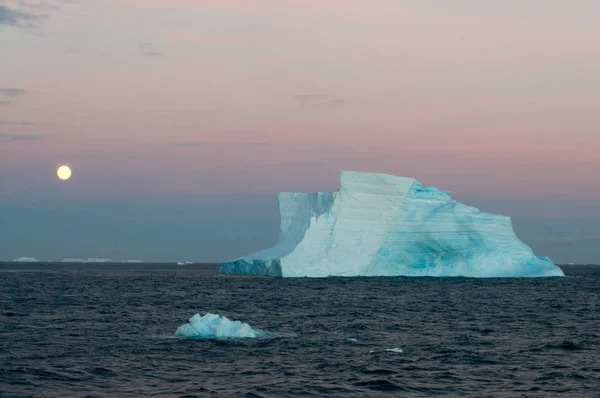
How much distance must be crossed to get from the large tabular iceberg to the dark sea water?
16.3 m

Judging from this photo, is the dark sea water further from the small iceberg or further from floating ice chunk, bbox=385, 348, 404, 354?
the small iceberg

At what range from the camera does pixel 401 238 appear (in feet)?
155

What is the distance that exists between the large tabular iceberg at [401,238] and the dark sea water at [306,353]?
16.3 m

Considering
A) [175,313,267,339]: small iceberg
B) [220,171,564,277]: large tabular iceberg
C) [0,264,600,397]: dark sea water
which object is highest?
[220,171,564,277]: large tabular iceberg

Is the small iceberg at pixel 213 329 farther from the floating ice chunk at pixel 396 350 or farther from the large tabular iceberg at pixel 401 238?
the large tabular iceberg at pixel 401 238

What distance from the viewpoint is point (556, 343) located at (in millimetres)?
18766

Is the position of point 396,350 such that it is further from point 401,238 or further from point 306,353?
point 401,238

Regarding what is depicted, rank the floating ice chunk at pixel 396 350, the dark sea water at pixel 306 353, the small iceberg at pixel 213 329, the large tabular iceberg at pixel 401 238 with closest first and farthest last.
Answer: the dark sea water at pixel 306 353 < the floating ice chunk at pixel 396 350 < the small iceberg at pixel 213 329 < the large tabular iceberg at pixel 401 238

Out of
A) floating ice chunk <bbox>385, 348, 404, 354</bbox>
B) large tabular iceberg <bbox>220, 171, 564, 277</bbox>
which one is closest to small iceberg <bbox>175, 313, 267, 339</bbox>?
floating ice chunk <bbox>385, 348, 404, 354</bbox>

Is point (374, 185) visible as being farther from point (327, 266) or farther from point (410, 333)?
point (410, 333)

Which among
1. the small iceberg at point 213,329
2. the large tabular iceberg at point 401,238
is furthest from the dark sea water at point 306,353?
the large tabular iceberg at point 401,238

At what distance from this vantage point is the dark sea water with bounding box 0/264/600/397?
13203mm

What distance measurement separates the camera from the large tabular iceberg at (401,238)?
1801 inches

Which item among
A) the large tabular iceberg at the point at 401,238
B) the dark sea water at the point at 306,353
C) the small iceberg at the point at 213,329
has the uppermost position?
the large tabular iceberg at the point at 401,238
